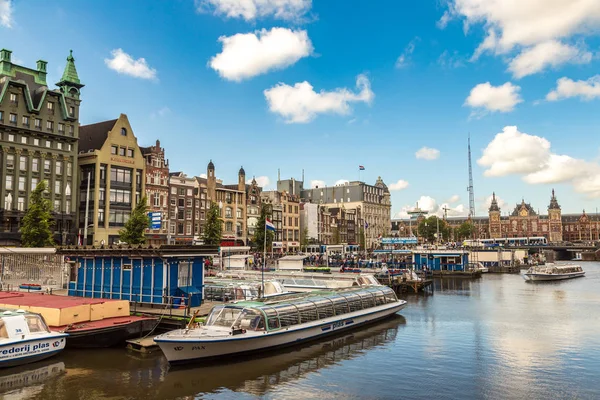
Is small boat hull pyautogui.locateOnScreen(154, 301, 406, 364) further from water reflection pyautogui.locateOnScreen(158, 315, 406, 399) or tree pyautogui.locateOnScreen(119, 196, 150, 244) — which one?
tree pyautogui.locateOnScreen(119, 196, 150, 244)

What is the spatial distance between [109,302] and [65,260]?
52.6 ft

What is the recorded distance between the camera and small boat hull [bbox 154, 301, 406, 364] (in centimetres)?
2545

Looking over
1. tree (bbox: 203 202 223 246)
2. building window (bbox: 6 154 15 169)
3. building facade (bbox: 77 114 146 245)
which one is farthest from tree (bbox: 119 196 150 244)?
building window (bbox: 6 154 15 169)

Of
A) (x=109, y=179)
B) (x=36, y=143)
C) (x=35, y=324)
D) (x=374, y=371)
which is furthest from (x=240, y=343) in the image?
(x=36, y=143)

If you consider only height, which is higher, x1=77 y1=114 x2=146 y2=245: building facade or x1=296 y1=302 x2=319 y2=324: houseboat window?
x1=77 y1=114 x2=146 y2=245: building facade

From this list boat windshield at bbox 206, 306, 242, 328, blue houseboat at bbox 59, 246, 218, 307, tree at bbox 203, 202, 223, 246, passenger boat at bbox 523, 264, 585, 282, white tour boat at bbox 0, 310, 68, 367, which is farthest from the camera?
passenger boat at bbox 523, 264, 585, 282

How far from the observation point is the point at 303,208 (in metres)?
140

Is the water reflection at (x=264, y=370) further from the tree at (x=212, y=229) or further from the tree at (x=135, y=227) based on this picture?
the tree at (x=212, y=229)

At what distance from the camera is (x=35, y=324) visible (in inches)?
1057

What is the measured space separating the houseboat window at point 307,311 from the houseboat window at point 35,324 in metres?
14.6

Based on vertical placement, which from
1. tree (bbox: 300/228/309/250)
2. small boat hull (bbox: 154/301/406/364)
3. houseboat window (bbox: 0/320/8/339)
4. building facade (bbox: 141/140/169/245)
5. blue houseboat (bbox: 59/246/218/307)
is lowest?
small boat hull (bbox: 154/301/406/364)

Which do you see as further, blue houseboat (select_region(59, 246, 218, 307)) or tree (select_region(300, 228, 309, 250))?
tree (select_region(300, 228, 309, 250))

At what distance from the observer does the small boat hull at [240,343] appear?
2545 cm

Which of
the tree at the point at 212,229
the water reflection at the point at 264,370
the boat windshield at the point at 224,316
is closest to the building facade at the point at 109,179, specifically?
the tree at the point at 212,229
